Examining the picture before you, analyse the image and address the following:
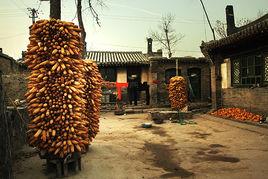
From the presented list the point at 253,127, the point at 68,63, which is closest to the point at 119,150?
the point at 68,63

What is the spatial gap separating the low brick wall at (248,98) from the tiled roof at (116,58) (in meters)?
9.09

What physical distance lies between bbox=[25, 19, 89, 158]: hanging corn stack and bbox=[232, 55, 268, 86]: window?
8.43m

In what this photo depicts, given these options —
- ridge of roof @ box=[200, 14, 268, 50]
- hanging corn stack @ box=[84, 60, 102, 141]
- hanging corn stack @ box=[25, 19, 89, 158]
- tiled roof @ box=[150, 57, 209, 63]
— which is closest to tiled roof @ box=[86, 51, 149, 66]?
tiled roof @ box=[150, 57, 209, 63]

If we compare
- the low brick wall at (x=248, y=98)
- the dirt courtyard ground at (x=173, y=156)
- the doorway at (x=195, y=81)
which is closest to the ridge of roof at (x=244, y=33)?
the low brick wall at (x=248, y=98)

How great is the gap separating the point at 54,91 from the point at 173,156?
3191mm

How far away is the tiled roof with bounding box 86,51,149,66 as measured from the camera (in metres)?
21.4

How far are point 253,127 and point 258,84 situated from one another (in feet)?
8.11

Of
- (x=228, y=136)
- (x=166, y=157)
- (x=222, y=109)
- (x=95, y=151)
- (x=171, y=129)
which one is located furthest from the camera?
(x=222, y=109)

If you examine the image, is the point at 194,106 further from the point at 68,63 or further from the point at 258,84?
the point at 68,63

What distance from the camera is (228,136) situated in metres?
8.68

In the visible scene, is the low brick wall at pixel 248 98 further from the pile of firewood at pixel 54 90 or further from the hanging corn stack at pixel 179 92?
the pile of firewood at pixel 54 90

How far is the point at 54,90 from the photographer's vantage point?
516cm

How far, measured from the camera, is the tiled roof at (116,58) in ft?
70.3

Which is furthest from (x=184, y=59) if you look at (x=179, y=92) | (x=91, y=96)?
(x=91, y=96)
